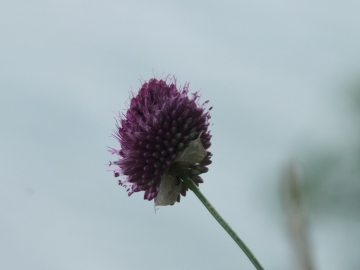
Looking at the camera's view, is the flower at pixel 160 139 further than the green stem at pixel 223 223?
Yes

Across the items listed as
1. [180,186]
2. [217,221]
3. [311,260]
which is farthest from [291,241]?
[180,186]

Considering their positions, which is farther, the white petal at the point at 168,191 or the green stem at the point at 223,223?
the white petal at the point at 168,191

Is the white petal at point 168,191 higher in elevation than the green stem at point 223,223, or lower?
higher

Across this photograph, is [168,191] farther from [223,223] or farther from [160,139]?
[223,223]

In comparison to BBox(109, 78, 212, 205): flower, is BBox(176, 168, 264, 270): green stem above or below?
below

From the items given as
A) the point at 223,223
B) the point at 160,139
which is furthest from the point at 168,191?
the point at 223,223

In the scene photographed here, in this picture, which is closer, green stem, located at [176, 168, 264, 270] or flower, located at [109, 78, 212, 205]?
green stem, located at [176, 168, 264, 270]

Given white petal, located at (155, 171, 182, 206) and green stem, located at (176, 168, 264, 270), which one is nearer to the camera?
green stem, located at (176, 168, 264, 270)

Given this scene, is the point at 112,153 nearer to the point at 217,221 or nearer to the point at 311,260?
the point at 217,221

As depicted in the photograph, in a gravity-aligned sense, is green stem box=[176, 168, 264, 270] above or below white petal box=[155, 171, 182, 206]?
below
